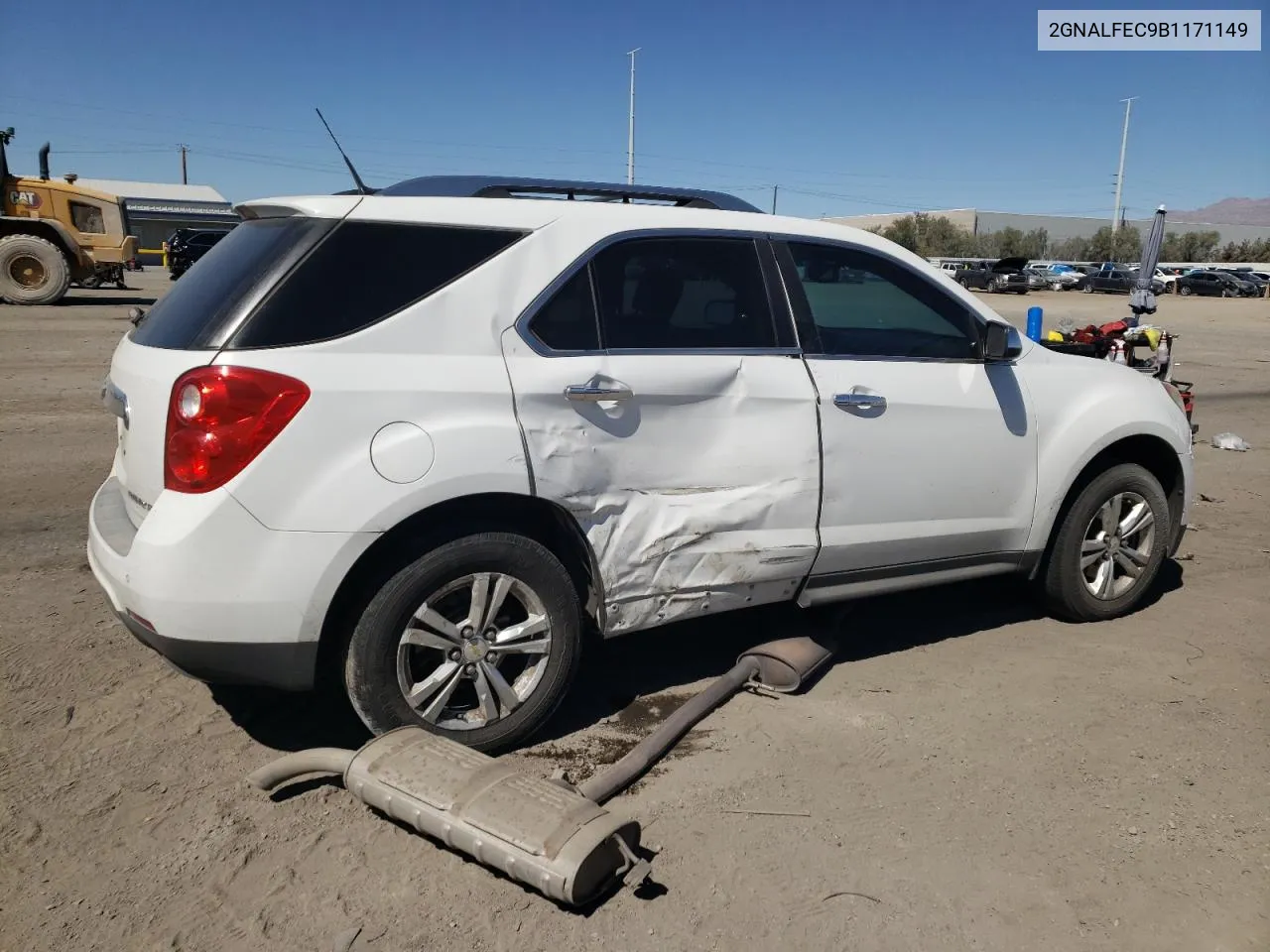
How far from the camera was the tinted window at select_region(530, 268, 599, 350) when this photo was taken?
11.6 feet

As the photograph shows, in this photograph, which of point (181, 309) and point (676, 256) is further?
point (676, 256)

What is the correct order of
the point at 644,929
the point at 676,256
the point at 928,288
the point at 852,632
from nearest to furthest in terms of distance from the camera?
1. the point at 644,929
2. the point at 676,256
3. the point at 928,288
4. the point at 852,632

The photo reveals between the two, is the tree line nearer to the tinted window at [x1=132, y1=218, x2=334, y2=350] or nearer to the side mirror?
the side mirror

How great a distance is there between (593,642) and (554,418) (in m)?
1.57

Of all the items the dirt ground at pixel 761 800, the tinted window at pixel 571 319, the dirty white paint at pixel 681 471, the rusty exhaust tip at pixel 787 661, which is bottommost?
the dirt ground at pixel 761 800

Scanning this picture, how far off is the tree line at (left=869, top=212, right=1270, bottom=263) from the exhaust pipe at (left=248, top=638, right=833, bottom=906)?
79.7m

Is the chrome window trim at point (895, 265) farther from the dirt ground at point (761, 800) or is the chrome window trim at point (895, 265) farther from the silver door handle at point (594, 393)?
the dirt ground at point (761, 800)

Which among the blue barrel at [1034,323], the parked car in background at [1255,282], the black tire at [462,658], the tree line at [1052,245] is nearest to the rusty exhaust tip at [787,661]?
the black tire at [462,658]

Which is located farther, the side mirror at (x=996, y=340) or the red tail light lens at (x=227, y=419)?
the side mirror at (x=996, y=340)

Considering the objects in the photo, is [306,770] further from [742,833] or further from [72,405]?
[72,405]

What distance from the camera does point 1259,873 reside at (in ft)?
9.81

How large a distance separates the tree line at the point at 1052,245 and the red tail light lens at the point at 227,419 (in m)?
79.7

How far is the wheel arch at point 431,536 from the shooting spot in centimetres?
325

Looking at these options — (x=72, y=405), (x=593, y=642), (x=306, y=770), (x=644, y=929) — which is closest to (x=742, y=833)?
(x=644, y=929)
